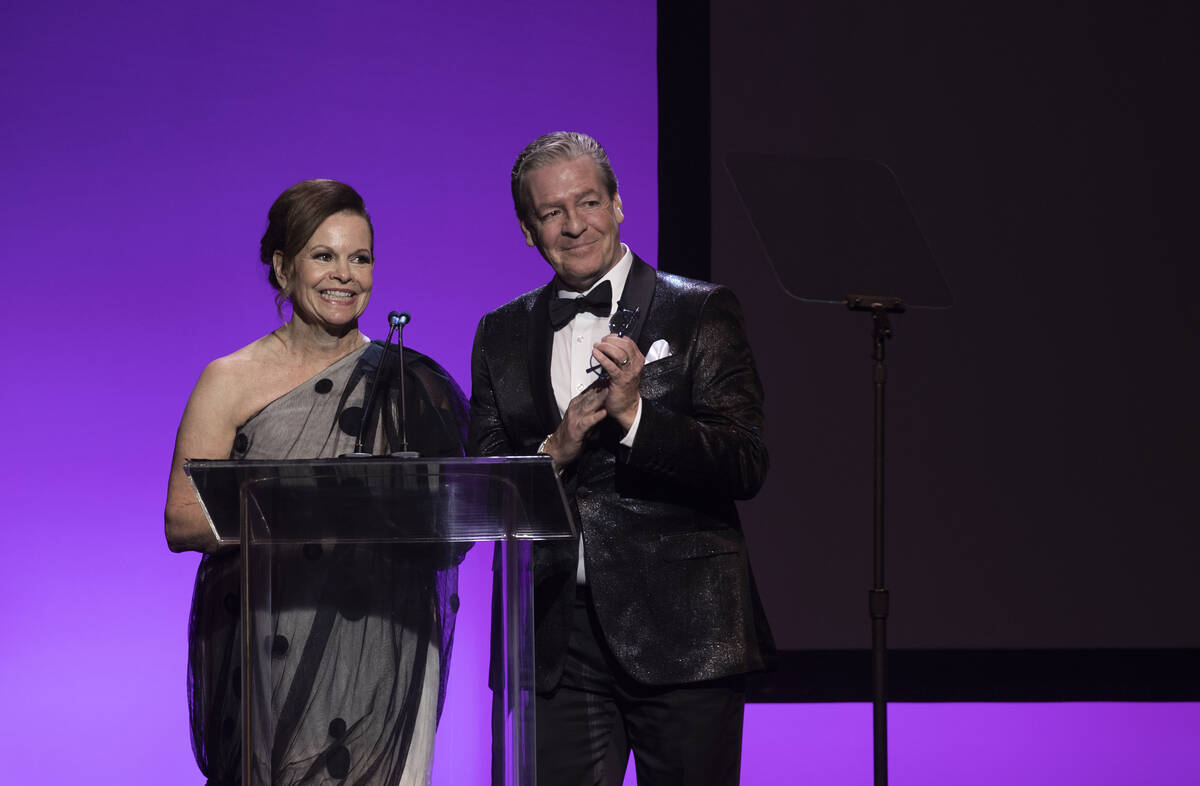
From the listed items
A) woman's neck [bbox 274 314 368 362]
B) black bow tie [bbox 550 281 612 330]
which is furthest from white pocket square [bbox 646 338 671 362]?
woman's neck [bbox 274 314 368 362]

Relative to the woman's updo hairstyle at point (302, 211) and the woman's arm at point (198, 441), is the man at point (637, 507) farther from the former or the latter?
the woman's arm at point (198, 441)

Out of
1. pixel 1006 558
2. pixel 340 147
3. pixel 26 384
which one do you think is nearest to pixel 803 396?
pixel 1006 558

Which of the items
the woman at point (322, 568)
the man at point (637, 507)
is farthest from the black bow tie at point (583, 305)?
the woman at point (322, 568)

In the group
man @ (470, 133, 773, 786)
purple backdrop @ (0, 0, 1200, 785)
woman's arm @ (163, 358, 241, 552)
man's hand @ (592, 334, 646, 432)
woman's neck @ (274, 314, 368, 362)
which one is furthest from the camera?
purple backdrop @ (0, 0, 1200, 785)

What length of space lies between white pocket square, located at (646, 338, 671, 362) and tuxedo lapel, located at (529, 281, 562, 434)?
0.58 ft

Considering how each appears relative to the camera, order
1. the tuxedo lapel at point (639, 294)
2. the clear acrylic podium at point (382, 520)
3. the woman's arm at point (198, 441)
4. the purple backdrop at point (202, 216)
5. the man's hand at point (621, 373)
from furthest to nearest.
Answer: the purple backdrop at point (202, 216) < the woman's arm at point (198, 441) < the tuxedo lapel at point (639, 294) < the man's hand at point (621, 373) < the clear acrylic podium at point (382, 520)

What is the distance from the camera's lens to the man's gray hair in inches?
80.2

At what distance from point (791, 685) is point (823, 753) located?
0.24m

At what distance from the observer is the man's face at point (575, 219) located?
200cm

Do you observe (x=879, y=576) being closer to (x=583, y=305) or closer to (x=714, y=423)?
(x=714, y=423)

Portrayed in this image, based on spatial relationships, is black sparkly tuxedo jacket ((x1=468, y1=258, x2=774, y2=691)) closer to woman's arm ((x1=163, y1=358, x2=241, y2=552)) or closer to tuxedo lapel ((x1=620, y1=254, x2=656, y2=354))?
tuxedo lapel ((x1=620, y1=254, x2=656, y2=354))

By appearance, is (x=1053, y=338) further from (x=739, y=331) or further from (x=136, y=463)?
(x=136, y=463)

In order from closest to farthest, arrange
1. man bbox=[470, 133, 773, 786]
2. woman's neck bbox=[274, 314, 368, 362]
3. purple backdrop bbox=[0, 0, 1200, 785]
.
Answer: man bbox=[470, 133, 773, 786]
woman's neck bbox=[274, 314, 368, 362]
purple backdrop bbox=[0, 0, 1200, 785]

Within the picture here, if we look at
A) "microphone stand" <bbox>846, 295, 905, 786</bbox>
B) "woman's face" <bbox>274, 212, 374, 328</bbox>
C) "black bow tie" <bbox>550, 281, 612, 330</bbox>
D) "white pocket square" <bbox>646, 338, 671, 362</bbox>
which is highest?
"woman's face" <bbox>274, 212, 374, 328</bbox>
